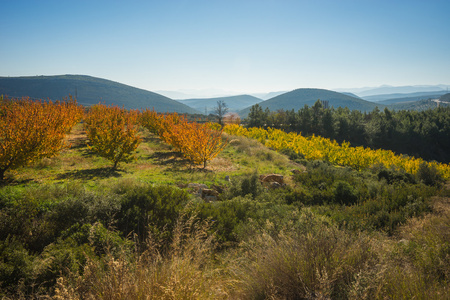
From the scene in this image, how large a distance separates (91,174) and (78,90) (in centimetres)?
19722

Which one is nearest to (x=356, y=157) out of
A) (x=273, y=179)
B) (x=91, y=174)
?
(x=273, y=179)

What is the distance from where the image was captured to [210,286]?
249cm

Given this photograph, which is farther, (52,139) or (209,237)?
(52,139)

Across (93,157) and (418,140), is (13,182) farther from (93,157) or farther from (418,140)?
(418,140)

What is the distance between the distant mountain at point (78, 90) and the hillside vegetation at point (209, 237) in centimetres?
13896

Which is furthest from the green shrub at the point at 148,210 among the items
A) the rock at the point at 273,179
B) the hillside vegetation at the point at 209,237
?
the rock at the point at 273,179

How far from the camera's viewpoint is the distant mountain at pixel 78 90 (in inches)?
5846

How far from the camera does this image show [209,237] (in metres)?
2.93

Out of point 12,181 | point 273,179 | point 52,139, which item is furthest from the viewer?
point 273,179

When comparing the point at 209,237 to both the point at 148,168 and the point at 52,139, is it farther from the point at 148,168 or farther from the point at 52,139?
the point at 148,168

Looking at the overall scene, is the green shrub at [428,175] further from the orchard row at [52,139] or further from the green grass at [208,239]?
the orchard row at [52,139]

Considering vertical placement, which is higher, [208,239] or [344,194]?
[208,239]

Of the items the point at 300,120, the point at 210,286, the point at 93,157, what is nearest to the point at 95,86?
the point at 300,120

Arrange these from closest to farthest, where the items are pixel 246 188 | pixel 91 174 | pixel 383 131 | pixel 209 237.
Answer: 1. pixel 209 237
2. pixel 246 188
3. pixel 91 174
4. pixel 383 131
